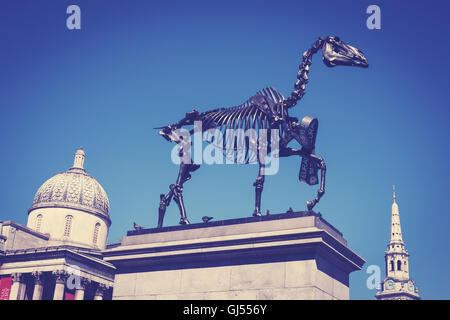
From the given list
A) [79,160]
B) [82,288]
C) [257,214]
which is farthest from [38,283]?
[257,214]

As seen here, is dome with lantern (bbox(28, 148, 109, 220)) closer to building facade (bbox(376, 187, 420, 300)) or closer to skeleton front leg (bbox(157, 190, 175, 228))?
skeleton front leg (bbox(157, 190, 175, 228))

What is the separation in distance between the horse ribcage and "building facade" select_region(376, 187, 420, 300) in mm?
154779

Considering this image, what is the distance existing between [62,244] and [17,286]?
15.3 meters

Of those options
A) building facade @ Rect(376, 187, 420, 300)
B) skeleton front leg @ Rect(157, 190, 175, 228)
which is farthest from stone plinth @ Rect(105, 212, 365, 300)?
building facade @ Rect(376, 187, 420, 300)

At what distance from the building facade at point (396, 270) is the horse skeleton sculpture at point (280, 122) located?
155 metres

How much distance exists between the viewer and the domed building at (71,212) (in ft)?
291

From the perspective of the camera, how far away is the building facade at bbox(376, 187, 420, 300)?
16962cm

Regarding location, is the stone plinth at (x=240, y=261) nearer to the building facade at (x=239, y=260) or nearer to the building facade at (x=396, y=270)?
the building facade at (x=239, y=260)

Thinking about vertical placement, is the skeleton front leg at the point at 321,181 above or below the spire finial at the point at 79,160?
below

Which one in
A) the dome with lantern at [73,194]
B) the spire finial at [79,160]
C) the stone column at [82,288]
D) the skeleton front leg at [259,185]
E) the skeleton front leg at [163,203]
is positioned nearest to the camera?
the skeleton front leg at [259,185]

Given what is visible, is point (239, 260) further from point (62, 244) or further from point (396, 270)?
point (396, 270)

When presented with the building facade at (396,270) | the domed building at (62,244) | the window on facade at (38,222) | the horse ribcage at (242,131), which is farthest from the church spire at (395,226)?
the horse ribcage at (242,131)
